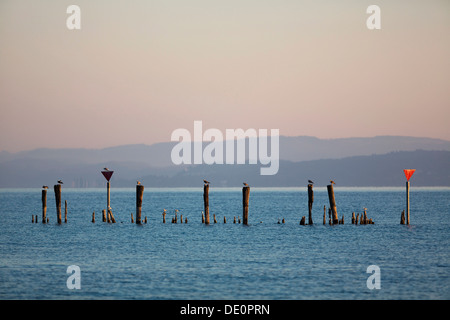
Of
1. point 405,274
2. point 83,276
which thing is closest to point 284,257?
point 405,274

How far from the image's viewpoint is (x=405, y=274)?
31141 mm

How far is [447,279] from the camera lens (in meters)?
29.5

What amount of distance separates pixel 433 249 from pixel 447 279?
1245 centimetres

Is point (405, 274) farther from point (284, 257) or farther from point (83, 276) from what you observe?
point (83, 276)

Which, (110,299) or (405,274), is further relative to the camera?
(405,274)

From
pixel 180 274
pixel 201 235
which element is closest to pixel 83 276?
pixel 180 274

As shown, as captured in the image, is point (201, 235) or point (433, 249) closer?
point (433, 249)
